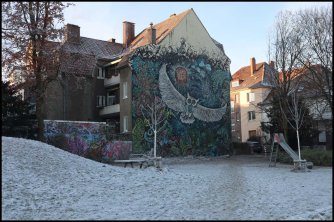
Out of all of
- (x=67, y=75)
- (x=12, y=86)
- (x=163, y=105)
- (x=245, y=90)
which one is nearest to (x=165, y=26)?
(x=163, y=105)

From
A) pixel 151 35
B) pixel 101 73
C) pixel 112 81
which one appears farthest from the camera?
pixel 101 73

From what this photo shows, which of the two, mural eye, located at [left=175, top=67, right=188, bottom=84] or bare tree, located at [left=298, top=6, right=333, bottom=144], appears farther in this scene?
mural eye, located at [left=175, top=67, right=188, bottom=84]

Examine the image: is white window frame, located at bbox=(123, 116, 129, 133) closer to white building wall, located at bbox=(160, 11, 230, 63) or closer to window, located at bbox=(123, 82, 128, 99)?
window, located at bbox=(123, 82, 128, 99)

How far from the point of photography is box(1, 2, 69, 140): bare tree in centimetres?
2697

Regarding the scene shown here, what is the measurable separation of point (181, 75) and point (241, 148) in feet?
45.6

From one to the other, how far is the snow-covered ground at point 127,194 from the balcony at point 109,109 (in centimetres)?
2198

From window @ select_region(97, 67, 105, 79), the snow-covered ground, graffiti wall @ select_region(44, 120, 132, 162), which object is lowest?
the snow-covered ground

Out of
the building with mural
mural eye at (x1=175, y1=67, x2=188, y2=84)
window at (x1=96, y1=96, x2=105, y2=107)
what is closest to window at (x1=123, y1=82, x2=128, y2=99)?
the building with mural

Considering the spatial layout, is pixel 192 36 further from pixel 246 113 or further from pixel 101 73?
pixel 246 113

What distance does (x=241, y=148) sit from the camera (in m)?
50.5

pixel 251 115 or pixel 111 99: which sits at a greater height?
pixel 111 99

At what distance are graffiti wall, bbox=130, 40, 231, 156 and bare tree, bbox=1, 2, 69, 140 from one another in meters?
10.6

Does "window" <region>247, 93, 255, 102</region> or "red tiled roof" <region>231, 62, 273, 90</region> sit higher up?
"red tiled roof" <region>231, 62, 273, 90</region>

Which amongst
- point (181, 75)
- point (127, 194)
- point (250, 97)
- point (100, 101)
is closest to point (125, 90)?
point (181, 75)
